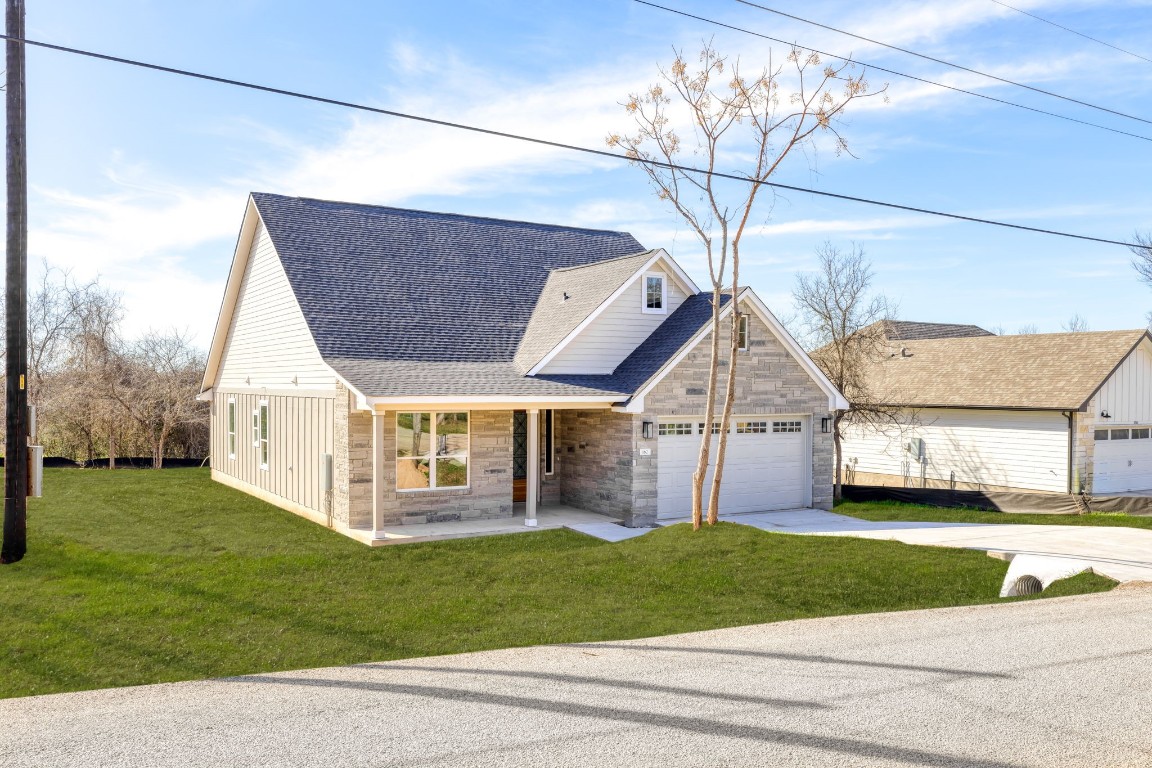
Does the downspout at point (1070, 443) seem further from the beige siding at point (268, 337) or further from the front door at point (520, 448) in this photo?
the beige siding at point (268, 337)

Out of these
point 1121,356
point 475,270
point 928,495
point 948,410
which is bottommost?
point 928,495

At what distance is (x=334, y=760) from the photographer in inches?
237

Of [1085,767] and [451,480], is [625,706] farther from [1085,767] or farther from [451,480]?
[451,480]

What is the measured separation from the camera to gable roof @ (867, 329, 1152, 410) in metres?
23.8

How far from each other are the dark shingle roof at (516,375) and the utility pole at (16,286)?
5.08 metres

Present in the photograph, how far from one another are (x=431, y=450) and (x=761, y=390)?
24.7ft

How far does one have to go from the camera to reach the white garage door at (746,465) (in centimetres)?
1828

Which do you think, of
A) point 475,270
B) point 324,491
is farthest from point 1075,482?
point 324,491

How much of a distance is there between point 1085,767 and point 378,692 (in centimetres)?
556

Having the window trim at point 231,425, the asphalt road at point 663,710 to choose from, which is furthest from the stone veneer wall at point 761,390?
the window trim at point 231,425

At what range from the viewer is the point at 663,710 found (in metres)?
7.02

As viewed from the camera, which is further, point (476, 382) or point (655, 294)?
point (655, 294)

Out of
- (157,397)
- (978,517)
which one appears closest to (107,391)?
(157,397)

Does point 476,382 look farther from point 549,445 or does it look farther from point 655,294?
point 655,294
